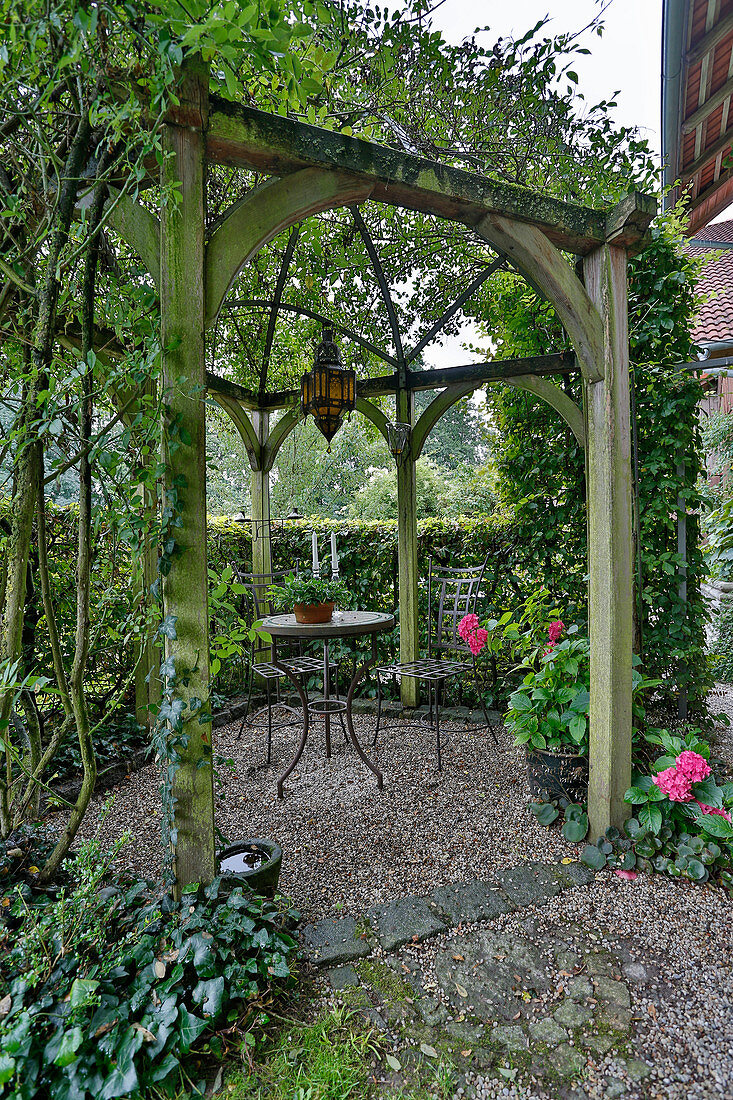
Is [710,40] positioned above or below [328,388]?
above

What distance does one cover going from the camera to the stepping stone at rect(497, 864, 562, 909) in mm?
1903

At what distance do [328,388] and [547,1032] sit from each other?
2.68 meters

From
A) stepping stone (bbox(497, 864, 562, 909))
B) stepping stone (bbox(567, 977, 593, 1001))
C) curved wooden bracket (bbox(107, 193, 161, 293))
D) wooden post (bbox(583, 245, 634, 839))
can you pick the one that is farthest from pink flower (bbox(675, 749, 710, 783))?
curved wooden bracket (bbox(107, 193, 161, 293))

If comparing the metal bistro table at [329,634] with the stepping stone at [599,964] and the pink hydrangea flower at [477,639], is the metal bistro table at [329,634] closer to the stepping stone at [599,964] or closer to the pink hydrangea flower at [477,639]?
the pink hydrangea flower at [477,639]

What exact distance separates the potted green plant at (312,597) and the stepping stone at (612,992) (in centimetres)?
183

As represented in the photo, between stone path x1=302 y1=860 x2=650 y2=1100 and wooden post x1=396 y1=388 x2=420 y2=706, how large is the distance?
1999 millimetres

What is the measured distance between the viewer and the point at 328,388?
2.99 meters

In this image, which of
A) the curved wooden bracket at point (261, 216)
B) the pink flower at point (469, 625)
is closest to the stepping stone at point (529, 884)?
the pink flower at point (469, 625)

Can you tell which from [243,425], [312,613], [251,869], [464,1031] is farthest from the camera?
[243,425]

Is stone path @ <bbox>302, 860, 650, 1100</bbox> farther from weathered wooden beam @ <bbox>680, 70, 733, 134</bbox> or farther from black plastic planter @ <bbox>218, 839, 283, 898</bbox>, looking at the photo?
weathered wooden beam @ <bbox>680, 70, 733, 134</bbox>

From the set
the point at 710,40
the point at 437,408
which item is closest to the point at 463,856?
the point at 437,408

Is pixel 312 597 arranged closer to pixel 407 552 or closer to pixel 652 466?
pixel 407 552

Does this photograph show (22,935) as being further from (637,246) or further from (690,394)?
(690,394)

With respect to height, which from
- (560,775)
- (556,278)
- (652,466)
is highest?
(556,278)
